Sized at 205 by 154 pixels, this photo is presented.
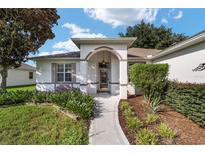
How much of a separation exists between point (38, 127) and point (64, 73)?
26.1ft

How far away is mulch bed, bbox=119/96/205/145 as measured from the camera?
718cm

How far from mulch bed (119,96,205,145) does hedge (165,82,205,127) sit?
30cm

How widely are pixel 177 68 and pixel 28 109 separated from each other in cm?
980

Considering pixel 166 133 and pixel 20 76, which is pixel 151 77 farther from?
pixel 20 76

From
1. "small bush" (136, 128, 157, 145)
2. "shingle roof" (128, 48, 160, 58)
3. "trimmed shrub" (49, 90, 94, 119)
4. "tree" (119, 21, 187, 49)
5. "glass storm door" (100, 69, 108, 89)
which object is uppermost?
"tree" (119, 21, 187, 49)

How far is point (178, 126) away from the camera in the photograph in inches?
336

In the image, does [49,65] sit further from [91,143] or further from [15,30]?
[91,143]

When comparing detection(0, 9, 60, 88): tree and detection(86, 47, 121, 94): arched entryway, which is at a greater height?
detection(0, 9, 60, 88): tree

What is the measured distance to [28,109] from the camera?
10430 mm

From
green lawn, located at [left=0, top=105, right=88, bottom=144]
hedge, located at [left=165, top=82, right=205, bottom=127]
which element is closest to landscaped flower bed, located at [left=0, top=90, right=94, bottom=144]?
green lawn, located at [left=0, top=105, right=88, bottom=144]

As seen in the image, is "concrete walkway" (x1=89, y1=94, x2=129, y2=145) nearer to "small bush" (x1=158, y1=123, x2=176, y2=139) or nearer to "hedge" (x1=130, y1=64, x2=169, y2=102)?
"small bush" (x1=158, y1=123, x2=176, y2=139)

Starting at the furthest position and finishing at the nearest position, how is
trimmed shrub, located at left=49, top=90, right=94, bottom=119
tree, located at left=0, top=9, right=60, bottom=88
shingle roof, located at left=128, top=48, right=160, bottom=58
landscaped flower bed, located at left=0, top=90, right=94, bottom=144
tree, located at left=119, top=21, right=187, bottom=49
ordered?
tree, located at left=119, top=21, right=187, bottom=49, shingle roof, located at left=128, top=48, right=160, bottom=58, tree, located at left=0, top=9, right=60, bottom=88, trimmed shrub, located at left=49, top=90, right=94, bottom=119, landscaped flower bed, located at left=0, top=90, right=94, bottom=144

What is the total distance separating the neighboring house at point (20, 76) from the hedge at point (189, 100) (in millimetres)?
25103

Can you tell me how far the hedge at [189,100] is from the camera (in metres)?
8.16
